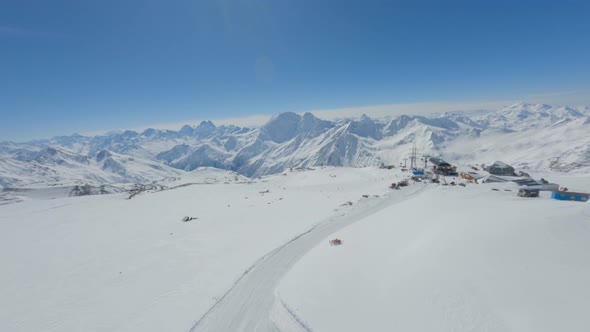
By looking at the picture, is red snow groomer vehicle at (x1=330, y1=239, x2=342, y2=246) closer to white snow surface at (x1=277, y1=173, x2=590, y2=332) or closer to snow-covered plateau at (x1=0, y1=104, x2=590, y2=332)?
snow-covered plateau at (x1=0, y1=104, x2=590, y2=332)

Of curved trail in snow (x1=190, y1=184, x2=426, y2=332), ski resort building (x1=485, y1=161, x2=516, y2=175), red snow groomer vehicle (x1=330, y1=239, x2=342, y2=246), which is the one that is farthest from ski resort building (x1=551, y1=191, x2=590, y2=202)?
red snow groomer vehicle (x1=330, y1=239, x2=342, y2=246)

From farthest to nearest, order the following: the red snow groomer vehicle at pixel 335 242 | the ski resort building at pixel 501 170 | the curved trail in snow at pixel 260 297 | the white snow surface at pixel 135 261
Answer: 1. the ski resort building at pixel 501 170
2. the red snow groomer vehicle at pixel 335 242
3. the white snow surface at pixel 135 261
4. the curved trail in snow at pixel 260 297

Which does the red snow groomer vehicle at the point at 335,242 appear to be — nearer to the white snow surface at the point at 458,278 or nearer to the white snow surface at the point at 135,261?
the white snow surface at the point at 458,278

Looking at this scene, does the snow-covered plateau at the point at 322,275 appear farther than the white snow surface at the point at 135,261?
No

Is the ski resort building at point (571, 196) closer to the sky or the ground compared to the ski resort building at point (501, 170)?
closer to the ground

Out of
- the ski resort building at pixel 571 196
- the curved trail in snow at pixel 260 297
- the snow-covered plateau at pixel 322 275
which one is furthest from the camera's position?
the ski resort building at pixel 571 196

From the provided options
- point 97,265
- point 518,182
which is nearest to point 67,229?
point 97,265

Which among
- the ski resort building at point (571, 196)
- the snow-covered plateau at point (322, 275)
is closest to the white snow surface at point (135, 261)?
the snow-covered plateau at point (322, 275)
